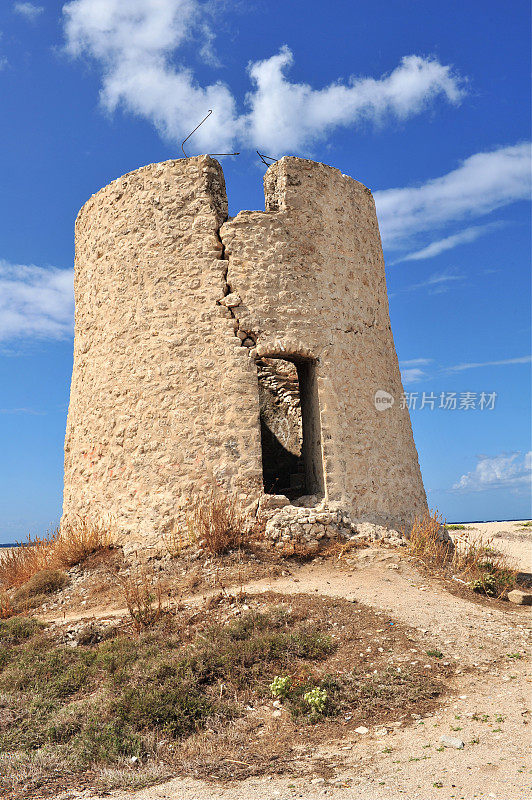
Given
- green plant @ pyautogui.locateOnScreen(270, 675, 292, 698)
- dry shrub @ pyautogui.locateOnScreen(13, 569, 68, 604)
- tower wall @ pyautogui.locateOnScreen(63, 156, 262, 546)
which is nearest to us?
green plant @ pyautogui.locateOnScreen(270, 675, 292, 698)

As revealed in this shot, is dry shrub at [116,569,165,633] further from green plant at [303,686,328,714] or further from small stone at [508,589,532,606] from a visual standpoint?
small stone at [508,589,532,606]

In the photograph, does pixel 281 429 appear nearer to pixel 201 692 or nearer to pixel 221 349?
pixel 221 349

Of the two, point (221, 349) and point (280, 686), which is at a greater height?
point (221, 349)

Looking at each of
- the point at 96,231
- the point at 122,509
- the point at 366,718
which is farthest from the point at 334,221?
the point at 366,718

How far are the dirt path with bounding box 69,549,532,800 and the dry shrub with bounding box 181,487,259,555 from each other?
2.26 meters

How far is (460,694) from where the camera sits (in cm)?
470

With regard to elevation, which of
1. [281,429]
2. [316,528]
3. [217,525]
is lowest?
[316,528]

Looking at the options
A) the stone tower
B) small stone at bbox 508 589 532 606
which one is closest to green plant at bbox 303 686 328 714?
the stone tower

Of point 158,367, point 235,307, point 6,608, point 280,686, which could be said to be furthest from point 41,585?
point 235,307

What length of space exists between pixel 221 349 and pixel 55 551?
4.08m

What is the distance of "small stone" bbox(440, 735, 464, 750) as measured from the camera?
3.88 metres

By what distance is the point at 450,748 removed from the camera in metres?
3.88

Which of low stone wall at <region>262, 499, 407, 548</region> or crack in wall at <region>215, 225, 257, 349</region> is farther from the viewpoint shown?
crack in wall at <region>215, 225, 257, 349</region>

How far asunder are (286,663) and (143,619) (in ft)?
5.92
